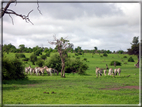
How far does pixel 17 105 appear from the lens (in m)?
8.40

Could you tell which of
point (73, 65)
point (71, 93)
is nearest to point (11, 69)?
point (71, 93)

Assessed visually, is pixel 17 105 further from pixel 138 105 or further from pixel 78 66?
pixel 78 66

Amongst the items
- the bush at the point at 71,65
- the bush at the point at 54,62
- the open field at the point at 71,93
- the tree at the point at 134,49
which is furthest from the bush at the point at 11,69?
the tree at the point at 134,49

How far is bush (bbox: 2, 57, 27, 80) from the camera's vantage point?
1828cm

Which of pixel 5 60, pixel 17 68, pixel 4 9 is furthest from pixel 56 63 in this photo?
pixel 4 9

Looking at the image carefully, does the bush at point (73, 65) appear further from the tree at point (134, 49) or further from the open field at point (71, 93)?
the tree at point (134, 49)

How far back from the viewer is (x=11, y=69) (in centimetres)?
1922

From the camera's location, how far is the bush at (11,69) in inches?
720

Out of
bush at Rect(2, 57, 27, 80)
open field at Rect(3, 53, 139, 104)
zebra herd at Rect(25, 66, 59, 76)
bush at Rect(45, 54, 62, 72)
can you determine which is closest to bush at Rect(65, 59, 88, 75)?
bush at Rect(45, 54, 62, 72)

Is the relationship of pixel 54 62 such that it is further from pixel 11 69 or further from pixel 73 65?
pixel 11 69

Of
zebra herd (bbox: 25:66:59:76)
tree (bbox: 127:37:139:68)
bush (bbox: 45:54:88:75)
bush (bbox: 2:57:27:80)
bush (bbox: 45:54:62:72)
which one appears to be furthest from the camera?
tree (bbox: 127:37:139:68)

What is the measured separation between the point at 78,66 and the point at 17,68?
1267cm

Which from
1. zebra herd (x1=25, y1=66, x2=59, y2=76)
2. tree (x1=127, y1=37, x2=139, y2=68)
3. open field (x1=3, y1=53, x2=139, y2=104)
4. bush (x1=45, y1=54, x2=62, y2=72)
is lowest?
open field (x1=3, y1=53, x2=139, y2=104)

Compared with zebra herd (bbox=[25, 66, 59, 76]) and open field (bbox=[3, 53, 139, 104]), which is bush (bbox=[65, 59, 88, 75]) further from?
open field (bbox=[3, 53, 139, 104])
